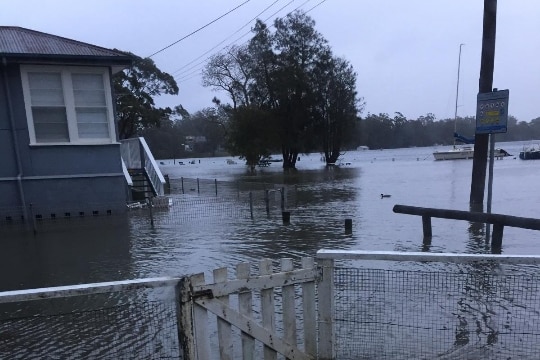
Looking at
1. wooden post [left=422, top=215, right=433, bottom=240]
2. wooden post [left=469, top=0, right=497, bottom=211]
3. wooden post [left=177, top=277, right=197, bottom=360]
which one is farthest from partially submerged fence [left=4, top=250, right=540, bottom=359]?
wooden post [left=469, top=0, right=497, bottom=211]

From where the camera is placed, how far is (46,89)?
41.1 ft

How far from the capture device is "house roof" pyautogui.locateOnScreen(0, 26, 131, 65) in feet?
38.6

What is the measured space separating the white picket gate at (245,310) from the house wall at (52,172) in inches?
436

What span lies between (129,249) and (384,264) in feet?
16.6

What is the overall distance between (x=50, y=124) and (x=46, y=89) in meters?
1.00

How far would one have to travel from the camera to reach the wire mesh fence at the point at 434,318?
12.7 feet

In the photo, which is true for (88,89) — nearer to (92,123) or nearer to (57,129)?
(92,123)

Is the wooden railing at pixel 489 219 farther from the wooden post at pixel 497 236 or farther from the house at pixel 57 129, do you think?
the house at pixel 57 129

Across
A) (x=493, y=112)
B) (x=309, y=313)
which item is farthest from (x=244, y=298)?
(x=493, y=112)

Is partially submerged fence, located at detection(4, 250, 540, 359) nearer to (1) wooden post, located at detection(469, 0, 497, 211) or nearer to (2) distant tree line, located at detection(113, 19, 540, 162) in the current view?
(1) wooden post, located at detection(469, 0, 497, 211)

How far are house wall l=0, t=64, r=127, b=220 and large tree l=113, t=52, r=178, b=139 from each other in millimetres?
25002

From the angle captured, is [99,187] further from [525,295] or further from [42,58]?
[525,295]

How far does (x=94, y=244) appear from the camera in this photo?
9.41 meters

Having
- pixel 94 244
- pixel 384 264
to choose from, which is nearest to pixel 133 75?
pixel 94 244
